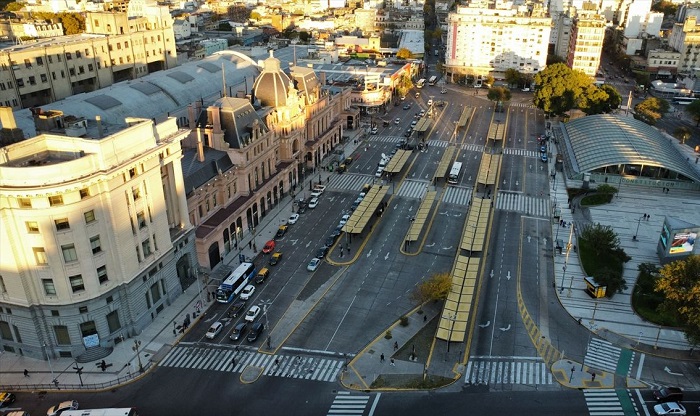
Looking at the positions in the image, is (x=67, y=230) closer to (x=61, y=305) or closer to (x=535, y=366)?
(x=61, y=305)

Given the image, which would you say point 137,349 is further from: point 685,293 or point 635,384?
point 685,293

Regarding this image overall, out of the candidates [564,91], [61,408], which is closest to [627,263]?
[61,408]

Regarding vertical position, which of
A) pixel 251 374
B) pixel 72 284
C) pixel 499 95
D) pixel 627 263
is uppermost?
pixel 72 284

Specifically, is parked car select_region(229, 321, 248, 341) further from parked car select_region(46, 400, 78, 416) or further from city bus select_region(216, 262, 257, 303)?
parked car select_region(46, 400, 78, 416)

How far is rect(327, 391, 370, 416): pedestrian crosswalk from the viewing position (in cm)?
6419

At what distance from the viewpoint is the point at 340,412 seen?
6425 cm

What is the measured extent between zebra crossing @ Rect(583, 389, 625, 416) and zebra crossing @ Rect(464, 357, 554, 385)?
16.2 ft

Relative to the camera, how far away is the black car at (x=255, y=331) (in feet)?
249

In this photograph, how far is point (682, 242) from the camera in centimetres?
9250

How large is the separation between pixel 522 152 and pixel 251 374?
369ft

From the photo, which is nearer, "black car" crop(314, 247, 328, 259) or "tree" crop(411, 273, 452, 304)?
"tree" crop(411, 273, 452, 304)

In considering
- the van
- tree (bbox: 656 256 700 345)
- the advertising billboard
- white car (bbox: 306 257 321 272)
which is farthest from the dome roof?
tree (bbox: 656 256 700 345)

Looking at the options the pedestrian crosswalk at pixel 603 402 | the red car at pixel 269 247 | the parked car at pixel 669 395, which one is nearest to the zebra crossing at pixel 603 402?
the pedestrian crosswalk at pixel 603 402

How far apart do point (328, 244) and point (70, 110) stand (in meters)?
69.3
